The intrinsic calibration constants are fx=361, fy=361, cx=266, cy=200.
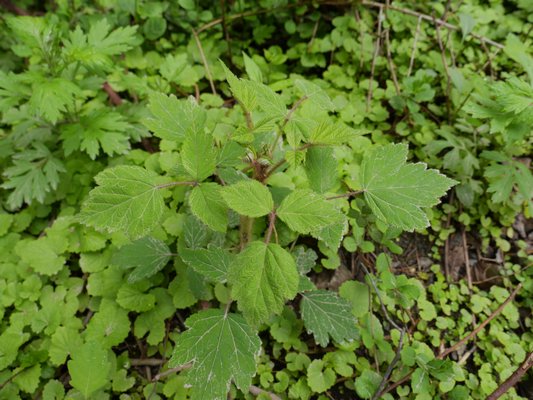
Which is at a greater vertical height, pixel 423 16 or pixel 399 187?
pixel 423 16

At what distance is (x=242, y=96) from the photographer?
1.24m

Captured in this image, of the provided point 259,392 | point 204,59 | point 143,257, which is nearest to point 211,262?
point 143,257

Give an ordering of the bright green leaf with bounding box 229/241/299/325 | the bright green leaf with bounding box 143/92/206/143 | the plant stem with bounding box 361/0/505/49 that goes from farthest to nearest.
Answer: the plant stem with bounding box 361/0/505/49, the bright green leaf with bounding box 143/92/206/143, the bright green leaf with bounding box 229/241/299/325

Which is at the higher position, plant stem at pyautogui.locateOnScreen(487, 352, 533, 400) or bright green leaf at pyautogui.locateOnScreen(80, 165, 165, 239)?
bright green leaf at pyautogui.locateOnScreen(80, 165, 165, 239)

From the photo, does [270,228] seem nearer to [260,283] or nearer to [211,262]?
[260,283]

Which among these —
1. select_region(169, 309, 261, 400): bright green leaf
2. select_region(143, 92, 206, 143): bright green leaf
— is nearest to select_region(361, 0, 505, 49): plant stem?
select_region(143, 92, 206, 143): bright green leaf

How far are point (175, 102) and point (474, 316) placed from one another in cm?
190

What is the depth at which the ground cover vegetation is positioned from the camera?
127cm

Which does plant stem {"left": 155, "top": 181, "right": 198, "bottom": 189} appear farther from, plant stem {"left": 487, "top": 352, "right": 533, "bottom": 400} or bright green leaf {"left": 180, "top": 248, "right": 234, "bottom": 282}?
plant stem {"left": 487, "top": 352, "right": 533, "bottom": 400}

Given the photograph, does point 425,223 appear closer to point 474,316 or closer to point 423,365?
point 423,365

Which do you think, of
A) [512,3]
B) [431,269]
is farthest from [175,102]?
[512,3]

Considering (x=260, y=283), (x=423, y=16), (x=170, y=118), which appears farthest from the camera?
(x=423, y=16)

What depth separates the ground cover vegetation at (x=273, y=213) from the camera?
4.16 ft

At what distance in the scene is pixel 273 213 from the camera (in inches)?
47.3
